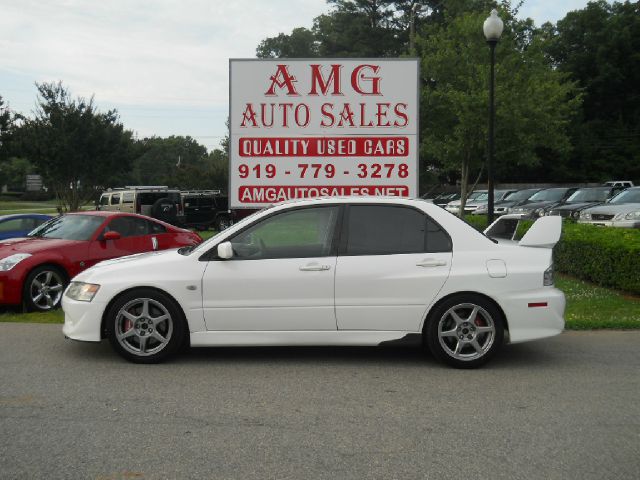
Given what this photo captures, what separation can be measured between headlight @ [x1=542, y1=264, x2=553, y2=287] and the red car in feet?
20.8

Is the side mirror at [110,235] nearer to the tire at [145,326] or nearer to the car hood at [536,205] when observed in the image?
the tire at [145,326]

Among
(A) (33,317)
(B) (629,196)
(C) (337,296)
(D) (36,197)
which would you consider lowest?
(A) (33,317)

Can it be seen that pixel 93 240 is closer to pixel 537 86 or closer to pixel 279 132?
pixel 279 132

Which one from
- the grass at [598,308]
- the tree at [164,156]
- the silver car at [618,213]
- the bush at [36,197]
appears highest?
the tree at [164,156]

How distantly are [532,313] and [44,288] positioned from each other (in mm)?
6424

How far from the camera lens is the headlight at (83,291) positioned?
21.2ft

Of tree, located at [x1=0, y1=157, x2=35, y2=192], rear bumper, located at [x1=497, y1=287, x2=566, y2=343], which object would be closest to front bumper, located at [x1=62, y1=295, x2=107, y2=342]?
rear bumper, located at [x1=497, y1=287, x2=566, y2=343]

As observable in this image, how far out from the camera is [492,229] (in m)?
8.58

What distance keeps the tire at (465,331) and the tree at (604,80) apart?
175 feet

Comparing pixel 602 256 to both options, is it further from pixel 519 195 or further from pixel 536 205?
pixel 519 195

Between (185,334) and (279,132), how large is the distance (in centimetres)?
673

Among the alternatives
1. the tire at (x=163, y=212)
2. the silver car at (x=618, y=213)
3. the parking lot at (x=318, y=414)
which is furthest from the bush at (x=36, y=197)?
the parking lot at (x=318, y=414)

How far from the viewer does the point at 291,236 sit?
6625mm

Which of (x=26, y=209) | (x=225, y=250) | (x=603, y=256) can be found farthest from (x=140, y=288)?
(x=26, y=209)
